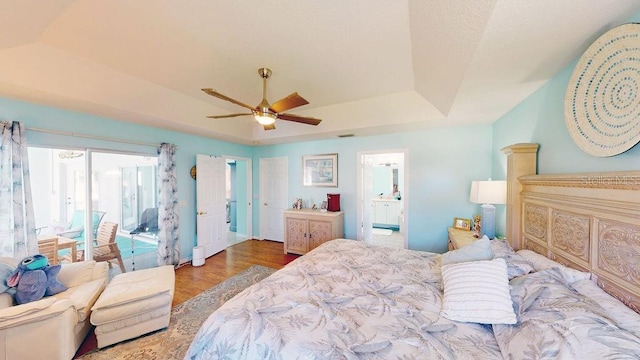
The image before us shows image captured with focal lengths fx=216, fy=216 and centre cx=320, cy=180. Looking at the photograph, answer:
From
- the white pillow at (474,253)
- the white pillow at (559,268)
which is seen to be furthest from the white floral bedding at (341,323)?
the white pillow at (559,268)

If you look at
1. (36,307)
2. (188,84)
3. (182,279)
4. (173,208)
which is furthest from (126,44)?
(182,279)

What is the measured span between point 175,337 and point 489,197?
3540 millimetres

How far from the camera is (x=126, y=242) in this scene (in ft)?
15.2

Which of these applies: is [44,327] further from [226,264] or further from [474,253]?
[474,253]

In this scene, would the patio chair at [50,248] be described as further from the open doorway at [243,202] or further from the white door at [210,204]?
the open doorway at [243,202]

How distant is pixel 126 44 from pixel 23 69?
0.93 metres

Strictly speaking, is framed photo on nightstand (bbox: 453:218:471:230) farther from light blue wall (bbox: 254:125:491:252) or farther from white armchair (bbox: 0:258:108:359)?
white armchair (bbox: 0:258:108:359)

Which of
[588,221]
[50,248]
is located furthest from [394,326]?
[50,248]

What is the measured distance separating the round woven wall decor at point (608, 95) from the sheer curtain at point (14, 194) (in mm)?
4739

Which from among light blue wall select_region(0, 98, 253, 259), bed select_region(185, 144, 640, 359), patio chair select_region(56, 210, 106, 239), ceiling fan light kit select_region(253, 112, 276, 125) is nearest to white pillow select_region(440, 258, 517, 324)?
bed select_region(185, 144, 640, 359)

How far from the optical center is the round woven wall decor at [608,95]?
3.37ft

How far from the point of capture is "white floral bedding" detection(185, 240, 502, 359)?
104 cm

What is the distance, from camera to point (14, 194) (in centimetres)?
222

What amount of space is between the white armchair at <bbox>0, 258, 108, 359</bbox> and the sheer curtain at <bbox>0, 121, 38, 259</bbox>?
28.7 inches
